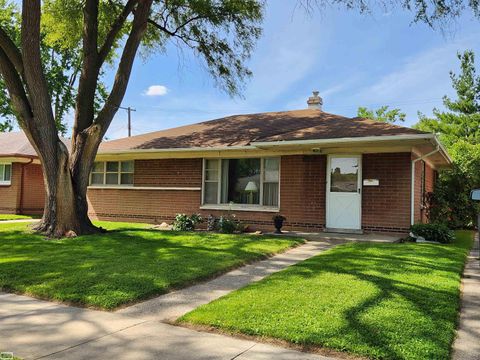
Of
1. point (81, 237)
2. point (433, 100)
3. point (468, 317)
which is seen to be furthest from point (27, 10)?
point (433, 100)

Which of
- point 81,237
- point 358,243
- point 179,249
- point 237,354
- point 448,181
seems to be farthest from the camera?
point 448,181

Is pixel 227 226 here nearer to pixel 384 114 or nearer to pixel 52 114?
pixel 52 114

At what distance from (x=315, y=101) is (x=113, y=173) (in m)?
8.75

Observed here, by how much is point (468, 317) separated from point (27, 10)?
1141cm

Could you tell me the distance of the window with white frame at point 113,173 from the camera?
16594 mm

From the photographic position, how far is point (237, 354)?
379 centimetres

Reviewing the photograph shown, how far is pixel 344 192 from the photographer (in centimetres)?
1234

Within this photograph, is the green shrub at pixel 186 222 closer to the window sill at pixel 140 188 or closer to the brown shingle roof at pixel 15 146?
the window sill at pixel 140 188

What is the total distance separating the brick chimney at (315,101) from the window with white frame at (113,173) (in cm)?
769

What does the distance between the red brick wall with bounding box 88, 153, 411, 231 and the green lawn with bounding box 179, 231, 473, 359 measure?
4109mm

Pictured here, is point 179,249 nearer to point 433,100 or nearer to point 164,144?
point 164,144

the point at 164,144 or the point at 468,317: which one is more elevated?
the point at 164,144

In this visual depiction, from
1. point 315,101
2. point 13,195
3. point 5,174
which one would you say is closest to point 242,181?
point 315,101

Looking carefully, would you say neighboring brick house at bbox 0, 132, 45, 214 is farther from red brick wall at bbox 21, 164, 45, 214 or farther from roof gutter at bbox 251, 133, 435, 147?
roof gutter at bbox 251, 133, 435, 147
